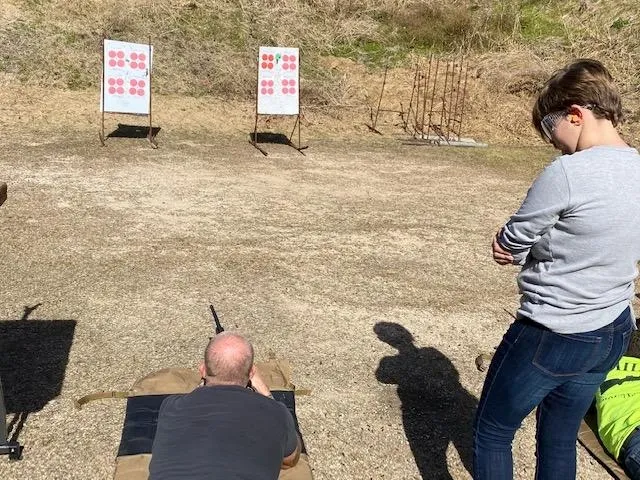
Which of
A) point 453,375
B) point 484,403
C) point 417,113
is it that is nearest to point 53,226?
point 453,375

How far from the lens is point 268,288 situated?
5.29m

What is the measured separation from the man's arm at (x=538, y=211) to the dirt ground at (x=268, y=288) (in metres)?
1.70

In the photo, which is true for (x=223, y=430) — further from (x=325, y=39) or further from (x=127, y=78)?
(x=325, y=39)

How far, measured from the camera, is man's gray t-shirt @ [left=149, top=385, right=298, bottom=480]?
1.72 m

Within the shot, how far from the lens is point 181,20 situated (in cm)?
1464

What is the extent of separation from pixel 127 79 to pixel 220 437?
9870mm

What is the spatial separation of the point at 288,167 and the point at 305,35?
7239mm

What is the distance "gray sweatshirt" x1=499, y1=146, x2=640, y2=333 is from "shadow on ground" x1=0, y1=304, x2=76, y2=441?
111 inches

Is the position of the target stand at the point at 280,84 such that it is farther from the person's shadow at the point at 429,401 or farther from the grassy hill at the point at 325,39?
the person's shadow at the point at 429,401

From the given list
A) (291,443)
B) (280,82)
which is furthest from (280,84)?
(291,443)

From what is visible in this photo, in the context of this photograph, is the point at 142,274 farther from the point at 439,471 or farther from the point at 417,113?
the point at 417,113

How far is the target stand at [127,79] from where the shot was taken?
10320 mm

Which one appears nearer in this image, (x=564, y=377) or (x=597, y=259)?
(x=597, y=259)

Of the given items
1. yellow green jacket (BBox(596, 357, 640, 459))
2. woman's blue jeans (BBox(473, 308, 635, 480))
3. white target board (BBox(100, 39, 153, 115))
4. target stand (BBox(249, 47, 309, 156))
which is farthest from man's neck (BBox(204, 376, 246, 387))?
white target board (BBox(100, 39, 153, 115))
